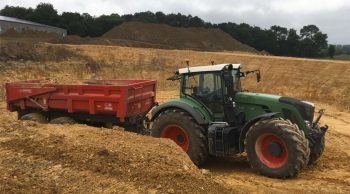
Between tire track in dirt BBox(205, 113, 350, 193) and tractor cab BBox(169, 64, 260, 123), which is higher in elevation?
tractor cab BBox(169, 64, 260, 123)

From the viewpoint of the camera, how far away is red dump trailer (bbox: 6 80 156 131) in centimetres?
1078

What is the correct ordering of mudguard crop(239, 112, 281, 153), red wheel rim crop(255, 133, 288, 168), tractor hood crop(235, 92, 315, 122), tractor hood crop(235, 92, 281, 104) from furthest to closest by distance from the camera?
1. tractor hood crop(235, 92, 281, 104)
2. tractor hood crop(235, 92, 315, 122)
3. mudguard crop(239, 112, 281, 153)
4. red wheel rim crop(255, 133, 288, 168)

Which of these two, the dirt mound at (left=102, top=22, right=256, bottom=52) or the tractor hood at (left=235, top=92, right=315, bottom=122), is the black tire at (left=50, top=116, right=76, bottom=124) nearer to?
the tractor hood at (left=235, top=92, right=315, bottom=122)

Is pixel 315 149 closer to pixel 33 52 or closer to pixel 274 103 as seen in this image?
pixel 274 103

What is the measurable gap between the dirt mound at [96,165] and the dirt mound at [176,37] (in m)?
38.7

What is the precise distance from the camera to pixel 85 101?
36.8 feet

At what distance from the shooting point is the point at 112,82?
1338 cm

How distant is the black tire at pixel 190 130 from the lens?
9.35 m

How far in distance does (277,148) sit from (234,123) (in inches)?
45.4

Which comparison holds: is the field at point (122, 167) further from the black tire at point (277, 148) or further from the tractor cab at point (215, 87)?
the tractor cab at point (215, 87)

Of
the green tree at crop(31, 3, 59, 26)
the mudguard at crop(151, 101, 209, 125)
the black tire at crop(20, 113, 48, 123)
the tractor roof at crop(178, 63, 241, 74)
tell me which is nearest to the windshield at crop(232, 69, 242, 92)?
the tractor roof at crop(178, 63, 241, 74)

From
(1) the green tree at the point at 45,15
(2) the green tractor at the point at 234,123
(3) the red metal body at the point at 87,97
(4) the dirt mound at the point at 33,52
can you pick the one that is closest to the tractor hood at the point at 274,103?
(2) the green tractor at the point at 234,123

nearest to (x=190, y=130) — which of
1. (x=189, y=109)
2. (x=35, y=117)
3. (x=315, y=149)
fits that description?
(x=189, y=109)

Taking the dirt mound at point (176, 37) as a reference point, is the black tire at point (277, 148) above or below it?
below
